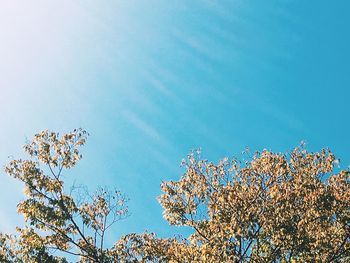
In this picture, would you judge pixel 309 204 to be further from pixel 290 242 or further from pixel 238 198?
pixel 238 198

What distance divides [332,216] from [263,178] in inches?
200

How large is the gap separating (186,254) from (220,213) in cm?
329

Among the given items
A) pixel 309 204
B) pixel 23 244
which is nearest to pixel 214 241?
pixel 309 204

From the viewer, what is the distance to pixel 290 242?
2383cm

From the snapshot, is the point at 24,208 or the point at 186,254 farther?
the point at 24,208

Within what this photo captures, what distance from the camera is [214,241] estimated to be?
25.0 m

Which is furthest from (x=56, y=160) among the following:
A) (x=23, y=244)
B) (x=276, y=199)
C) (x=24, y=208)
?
(x=276, y=199)

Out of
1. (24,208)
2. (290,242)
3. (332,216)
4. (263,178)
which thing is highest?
(263,178)

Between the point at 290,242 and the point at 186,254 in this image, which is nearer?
the point at 290,242

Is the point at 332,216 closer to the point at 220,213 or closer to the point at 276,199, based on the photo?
the point at 276,199

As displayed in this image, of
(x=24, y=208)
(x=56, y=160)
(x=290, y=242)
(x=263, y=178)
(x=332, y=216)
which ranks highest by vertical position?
(x=56, y=160)

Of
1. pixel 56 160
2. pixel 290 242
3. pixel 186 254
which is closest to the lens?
pixel 290 242

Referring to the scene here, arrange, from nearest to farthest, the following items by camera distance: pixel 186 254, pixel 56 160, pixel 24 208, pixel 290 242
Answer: pixel 290 242 < pixel 186 254 < pixel 24 208 < pixel 56 160

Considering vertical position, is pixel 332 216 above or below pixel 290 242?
above
